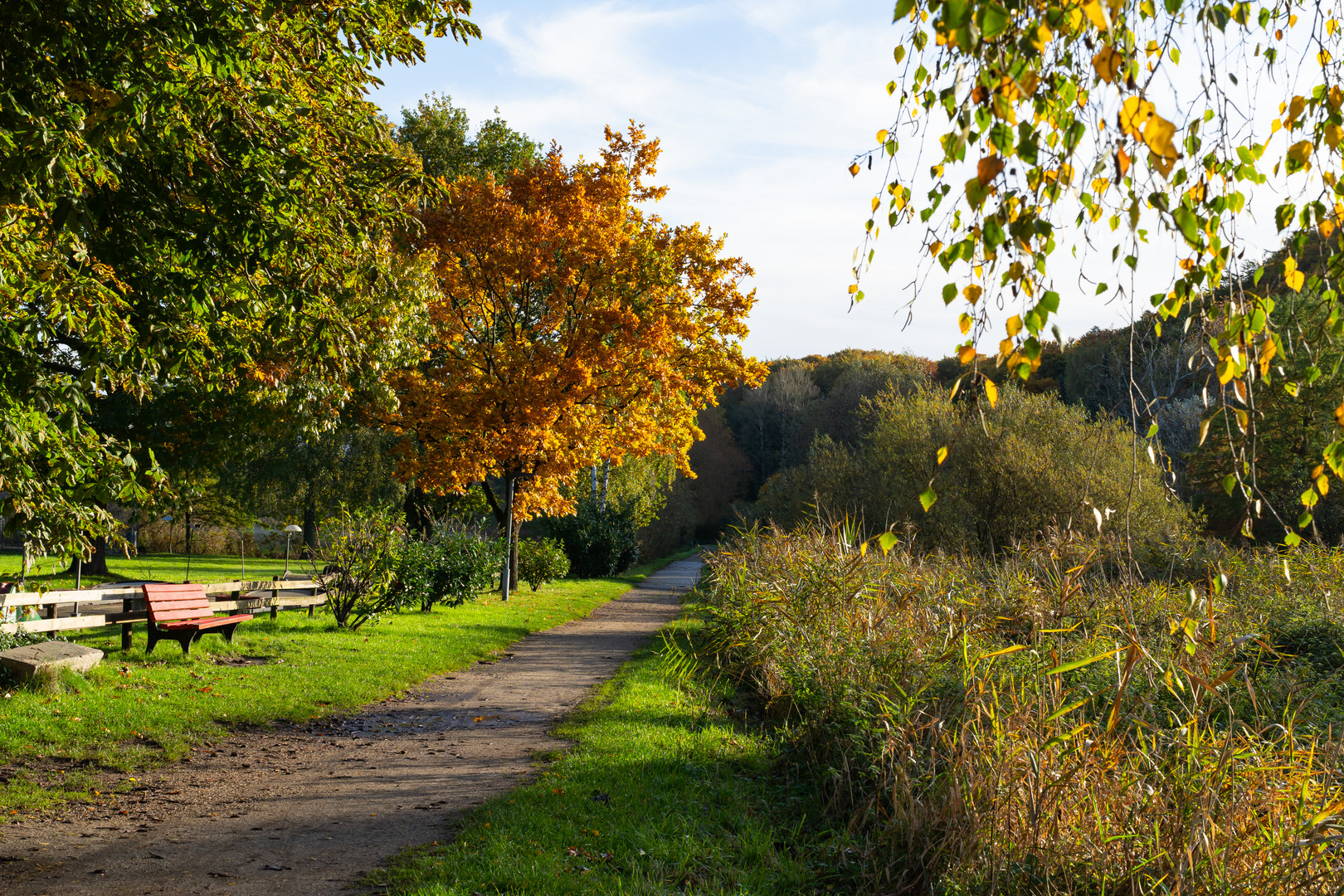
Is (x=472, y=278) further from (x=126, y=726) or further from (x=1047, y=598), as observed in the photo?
(x=1047, y=598)

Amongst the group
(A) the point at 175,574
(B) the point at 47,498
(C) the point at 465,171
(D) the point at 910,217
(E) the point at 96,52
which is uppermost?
(C) the point at 465,171

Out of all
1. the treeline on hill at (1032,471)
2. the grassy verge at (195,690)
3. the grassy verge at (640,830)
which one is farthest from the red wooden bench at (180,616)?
the treeline on hill at (1032,471)

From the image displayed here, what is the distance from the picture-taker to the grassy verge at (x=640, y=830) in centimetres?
452

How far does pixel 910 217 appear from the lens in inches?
107

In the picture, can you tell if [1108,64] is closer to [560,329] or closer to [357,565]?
[357,565]

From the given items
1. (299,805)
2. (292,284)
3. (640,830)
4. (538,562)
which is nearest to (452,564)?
(538,562)

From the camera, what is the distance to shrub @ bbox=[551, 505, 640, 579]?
3061 centimetres

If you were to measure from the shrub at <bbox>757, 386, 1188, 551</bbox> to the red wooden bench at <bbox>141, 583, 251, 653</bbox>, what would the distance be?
10234mm

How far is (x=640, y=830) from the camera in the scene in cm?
524

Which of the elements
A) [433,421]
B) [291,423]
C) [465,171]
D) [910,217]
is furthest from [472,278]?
[910,217]

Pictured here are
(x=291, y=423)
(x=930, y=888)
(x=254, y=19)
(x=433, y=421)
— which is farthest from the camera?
(x=433, y=421)

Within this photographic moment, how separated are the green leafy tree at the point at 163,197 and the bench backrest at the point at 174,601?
9.78 feet

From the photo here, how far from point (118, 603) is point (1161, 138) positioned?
65.1 ft

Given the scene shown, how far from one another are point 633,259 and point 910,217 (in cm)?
1555
